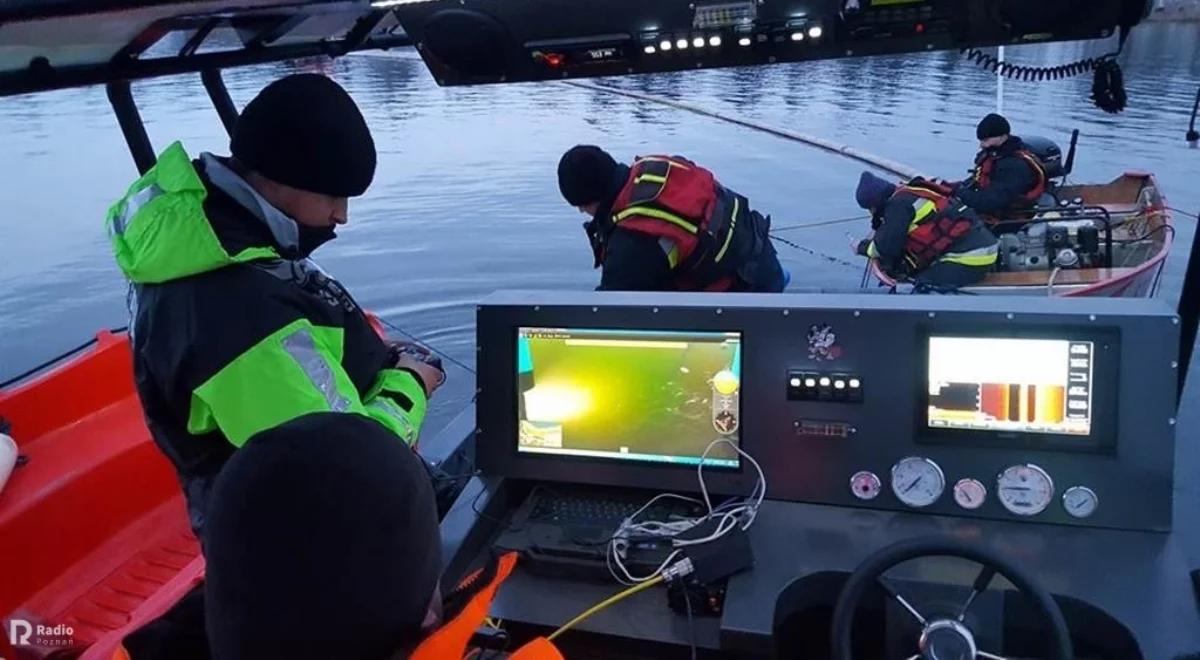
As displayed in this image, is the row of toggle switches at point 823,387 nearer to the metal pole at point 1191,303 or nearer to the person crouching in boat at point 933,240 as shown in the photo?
the metal pole at point 1191,303

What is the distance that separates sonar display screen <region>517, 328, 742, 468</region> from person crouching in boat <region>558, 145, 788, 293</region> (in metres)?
1.30

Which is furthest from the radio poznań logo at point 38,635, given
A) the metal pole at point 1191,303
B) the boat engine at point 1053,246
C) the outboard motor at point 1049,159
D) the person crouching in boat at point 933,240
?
the outboard motor at point 1049,159

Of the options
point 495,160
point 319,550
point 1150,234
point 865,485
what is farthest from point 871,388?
point 495,160

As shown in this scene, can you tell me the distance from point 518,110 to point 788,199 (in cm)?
908

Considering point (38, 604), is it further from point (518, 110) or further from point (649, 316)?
point (518, 110)

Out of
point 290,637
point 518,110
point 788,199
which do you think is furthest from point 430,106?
point 290,637

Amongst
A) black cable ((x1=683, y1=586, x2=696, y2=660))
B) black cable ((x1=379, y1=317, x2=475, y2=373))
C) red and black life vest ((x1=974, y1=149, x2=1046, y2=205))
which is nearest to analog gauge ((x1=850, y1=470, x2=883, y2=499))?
black cable ((x1=683, y1=586, x2=696, y2=660))

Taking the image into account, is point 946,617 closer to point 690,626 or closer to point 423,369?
point 690,626

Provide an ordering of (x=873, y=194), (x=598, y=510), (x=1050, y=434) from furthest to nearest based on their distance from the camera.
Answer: (x=873, y=194) < (x=598, y=510) < (x=1050, y=434)

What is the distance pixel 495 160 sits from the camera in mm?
14711

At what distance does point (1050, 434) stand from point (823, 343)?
489 millimetres

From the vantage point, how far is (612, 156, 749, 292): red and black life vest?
11.4 feet

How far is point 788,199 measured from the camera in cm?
1218

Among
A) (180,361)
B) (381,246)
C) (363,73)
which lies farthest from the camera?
(363,73)
